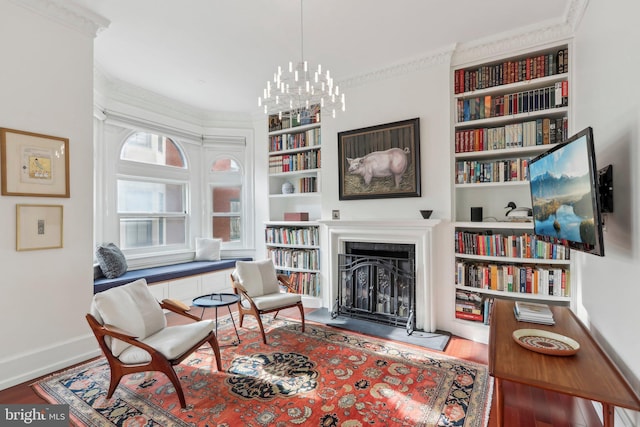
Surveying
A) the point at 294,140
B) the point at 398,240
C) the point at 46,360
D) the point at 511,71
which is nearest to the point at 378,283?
the point at 398,240

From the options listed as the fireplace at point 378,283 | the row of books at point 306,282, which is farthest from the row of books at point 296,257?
the fireplace at point 378,283

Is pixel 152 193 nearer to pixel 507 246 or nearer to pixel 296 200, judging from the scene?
pixel 296 200

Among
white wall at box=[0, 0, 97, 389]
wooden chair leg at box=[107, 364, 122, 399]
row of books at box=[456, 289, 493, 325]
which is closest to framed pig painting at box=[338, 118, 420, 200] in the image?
row of books at box=[456, 289, 493, 325]

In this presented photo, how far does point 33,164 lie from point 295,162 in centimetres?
288

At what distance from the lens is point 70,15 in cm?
266

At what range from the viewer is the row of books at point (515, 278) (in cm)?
286

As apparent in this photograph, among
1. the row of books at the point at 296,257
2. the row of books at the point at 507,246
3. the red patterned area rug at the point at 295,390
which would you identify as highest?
the row of books at the point at 507,246

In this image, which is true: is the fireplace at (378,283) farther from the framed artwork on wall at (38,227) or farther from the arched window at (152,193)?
the framed artwork on wall at (38,227)

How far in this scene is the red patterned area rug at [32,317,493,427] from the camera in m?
2.00

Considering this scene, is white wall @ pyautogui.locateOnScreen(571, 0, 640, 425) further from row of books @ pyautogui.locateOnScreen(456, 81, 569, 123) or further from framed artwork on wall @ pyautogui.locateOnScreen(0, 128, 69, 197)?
framed artwork on wall @ pyautogui.locateOnScreen(0, 128, 69, 197)

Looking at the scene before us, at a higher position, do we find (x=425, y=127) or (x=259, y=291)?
(x=425, y=127)

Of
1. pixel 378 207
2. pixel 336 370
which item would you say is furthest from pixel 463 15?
pixel 336 370

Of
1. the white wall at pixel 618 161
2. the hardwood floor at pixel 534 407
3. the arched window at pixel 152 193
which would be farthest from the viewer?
the arched window at pixel 152 193

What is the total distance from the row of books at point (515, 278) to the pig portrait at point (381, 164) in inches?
48.1
